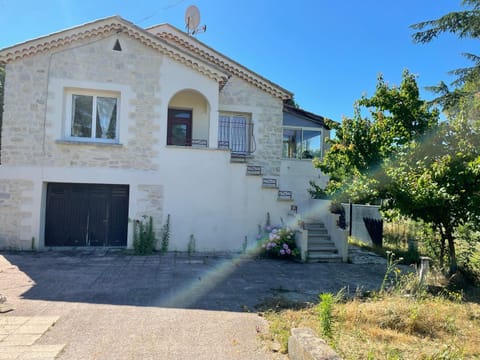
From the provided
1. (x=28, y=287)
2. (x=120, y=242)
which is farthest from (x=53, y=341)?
(x=120, y=242)

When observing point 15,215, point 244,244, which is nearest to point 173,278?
point 244,244

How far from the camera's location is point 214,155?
408 inches

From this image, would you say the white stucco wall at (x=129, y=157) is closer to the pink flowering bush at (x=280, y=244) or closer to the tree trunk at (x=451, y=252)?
the pink flowering bush at (x=280, y=244)

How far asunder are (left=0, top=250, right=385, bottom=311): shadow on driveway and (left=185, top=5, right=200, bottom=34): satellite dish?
1049 cm

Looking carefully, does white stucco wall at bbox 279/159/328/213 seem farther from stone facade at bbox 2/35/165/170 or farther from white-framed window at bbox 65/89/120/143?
white-framed window at bbox 65/89/120/143

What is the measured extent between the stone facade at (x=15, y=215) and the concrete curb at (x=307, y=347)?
891 centimetres

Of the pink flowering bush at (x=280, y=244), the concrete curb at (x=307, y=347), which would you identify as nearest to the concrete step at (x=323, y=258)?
the pink flowering bush at (x=280, y=244)

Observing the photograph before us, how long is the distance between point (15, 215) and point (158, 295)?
638cm

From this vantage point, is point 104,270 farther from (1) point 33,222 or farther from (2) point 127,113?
(2) point 127,113

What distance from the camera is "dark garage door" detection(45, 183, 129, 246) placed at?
393 inches

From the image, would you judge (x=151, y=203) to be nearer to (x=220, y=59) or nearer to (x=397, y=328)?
(x=220, y=59)

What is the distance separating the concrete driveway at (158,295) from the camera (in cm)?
408

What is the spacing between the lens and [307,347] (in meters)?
3.39

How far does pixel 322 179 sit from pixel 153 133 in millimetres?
8348
